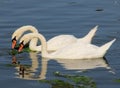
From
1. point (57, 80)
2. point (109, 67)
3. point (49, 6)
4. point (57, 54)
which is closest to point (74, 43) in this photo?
point (57, 54)

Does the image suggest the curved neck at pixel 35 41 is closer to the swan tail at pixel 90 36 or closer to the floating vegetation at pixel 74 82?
the swan tail at pixel 90 36

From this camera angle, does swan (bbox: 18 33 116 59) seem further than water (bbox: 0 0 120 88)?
Yes

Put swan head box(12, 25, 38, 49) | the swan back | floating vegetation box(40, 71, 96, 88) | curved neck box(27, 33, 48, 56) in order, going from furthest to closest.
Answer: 1. swan head box(12, 25, 38, 49)
2. the swan back
3. curved neck box(27, 33, 48, 56)
4. floating vegetation box(40, 71, 96, 88)

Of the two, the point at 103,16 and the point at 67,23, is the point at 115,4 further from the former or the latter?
the point at 67,23

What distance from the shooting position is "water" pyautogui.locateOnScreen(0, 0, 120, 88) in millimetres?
16422

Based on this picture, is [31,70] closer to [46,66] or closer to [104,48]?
[46,66]

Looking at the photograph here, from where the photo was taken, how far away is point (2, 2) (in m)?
26.4

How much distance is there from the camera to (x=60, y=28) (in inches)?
859

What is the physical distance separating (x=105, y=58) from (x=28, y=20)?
544 cm

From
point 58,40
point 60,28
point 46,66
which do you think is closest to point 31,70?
point 46,66

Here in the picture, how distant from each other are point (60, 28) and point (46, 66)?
4452mm

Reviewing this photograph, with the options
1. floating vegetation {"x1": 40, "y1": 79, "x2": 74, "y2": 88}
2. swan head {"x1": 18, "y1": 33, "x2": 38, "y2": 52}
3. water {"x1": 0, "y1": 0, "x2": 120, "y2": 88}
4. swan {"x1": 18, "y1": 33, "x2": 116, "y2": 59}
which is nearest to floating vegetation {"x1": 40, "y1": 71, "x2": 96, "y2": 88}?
floating vegetation {"x1": 40, "y1": 79, "x2": 74, "y2": 88}

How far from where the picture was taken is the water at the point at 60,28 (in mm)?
16422

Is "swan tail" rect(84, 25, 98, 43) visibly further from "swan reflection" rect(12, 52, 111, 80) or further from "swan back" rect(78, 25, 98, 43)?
"swan reflection" rect(12, 52, 111, 80)
